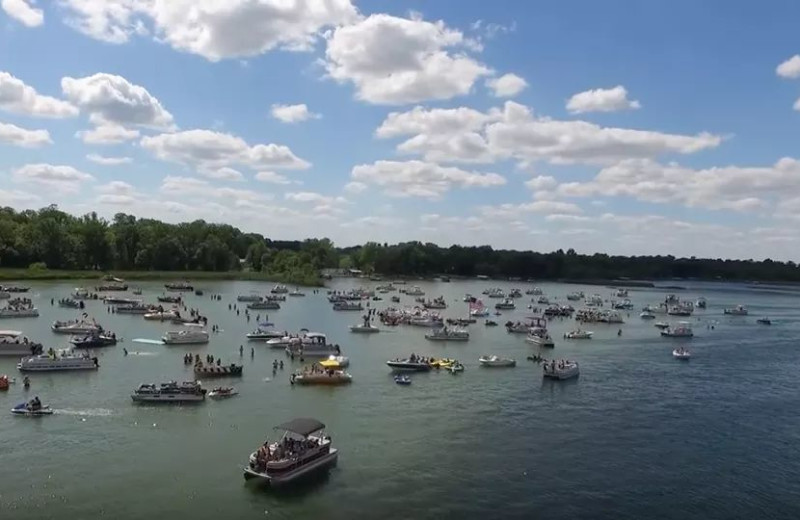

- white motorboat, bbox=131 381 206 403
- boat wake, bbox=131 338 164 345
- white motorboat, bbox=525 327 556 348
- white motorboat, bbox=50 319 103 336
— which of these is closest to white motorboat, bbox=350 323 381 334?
white motorboat, bbox=525 327 556 348

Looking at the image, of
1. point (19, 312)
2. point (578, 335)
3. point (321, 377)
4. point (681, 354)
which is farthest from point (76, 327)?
point (681, 354)

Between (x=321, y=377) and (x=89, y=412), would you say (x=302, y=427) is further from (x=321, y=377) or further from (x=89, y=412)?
(x=321, y=377)

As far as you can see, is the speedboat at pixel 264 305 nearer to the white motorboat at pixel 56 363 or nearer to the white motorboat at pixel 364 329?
the white motorboat at pixel 364 329

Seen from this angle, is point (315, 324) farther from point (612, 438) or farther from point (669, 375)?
point (612, 438)

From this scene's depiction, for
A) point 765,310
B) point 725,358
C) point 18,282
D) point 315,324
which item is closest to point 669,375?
point 725,358

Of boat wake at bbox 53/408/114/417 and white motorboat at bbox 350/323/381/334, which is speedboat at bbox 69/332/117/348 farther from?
white motorboat at bbox 350/323/381/334

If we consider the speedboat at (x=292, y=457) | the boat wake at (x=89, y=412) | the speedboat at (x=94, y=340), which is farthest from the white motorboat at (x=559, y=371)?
the speedboat at (x=94, y=340)

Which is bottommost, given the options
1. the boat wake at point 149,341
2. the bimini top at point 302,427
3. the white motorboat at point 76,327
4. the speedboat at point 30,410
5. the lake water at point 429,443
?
the lake water at point 429,443
